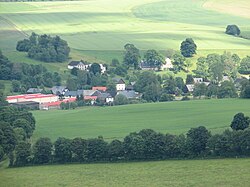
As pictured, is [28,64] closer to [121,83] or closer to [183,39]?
[121,83]

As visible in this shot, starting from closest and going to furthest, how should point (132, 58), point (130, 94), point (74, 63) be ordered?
point (130, 94)
point (74, 63)
point (132, 58)

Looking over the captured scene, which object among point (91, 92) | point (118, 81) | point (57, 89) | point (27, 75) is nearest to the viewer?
point (91, 92)

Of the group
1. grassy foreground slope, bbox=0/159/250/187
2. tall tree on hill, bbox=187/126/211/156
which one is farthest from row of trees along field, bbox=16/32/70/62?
grassy foreground slope, bbox=0/159/250/187

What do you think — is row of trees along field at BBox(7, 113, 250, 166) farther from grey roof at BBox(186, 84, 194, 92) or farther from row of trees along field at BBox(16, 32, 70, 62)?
row of trees along field at BBox(16, 32, 70, 62)

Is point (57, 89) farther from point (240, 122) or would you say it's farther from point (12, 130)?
point (240, 122)

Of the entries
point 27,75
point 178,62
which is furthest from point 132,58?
point 27,75

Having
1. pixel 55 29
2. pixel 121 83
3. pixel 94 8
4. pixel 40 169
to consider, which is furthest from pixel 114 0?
pixel 40 169
